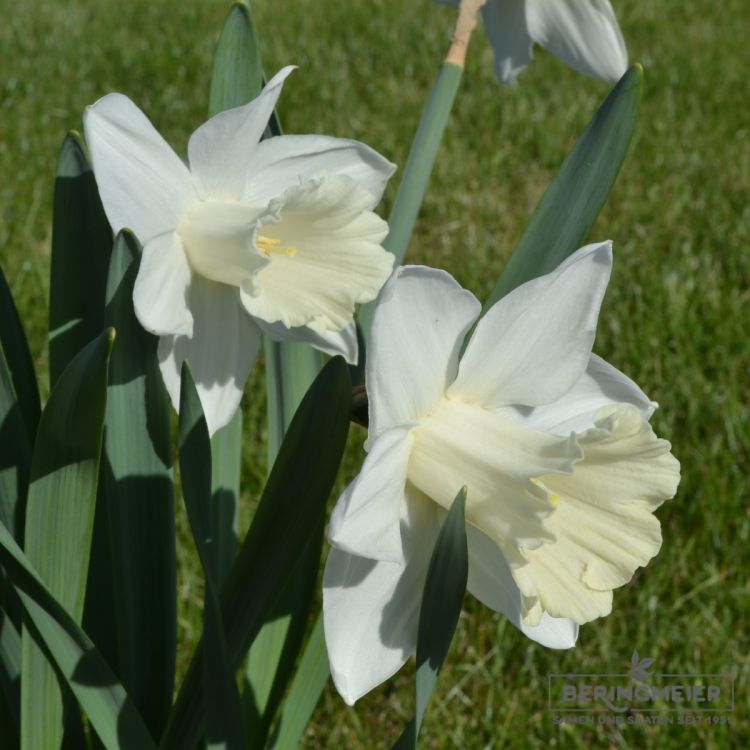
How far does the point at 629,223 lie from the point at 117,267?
2.27 metres

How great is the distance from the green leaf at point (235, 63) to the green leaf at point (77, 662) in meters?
0.42

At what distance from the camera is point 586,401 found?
0.81 metres

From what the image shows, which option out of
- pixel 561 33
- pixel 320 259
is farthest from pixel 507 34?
pixel 320 259

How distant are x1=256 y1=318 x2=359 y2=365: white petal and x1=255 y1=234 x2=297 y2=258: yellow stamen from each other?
5 cm

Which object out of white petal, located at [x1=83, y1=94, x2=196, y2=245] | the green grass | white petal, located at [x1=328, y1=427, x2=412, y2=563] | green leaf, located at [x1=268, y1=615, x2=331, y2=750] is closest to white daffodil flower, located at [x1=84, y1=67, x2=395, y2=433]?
white petal, located at [x1=83, y1=94, x2=196, y2=245]

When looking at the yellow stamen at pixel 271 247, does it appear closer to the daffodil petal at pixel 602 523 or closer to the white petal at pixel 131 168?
the white petal at pixel 131 168

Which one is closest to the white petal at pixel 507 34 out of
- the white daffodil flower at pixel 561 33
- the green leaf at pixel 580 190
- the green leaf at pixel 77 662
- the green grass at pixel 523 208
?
the white daffodil flower at pixel 561 33

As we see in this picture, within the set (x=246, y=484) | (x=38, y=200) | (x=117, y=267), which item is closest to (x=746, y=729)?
(x=246, y=484)

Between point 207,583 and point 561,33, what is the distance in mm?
649

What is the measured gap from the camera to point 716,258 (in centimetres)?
270

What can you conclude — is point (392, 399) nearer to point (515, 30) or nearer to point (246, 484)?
point (515, 30)

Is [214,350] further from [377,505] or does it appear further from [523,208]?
[523,208]

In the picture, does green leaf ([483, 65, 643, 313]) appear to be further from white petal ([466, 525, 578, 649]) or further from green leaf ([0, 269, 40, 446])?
green leaf ([0, 269, 40, 446])

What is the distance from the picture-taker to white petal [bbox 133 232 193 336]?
0.74 metres
